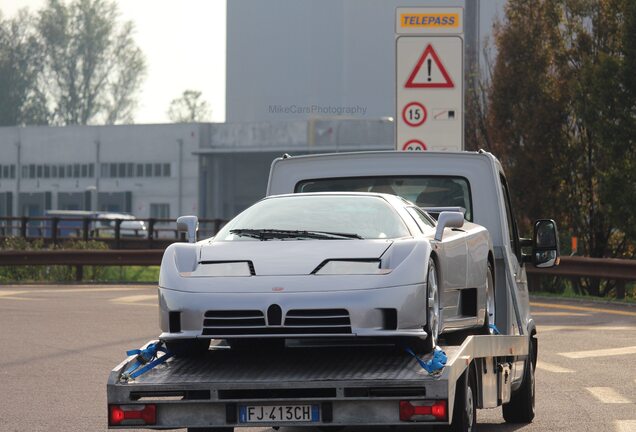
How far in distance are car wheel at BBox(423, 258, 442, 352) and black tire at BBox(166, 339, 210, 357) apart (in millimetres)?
1132

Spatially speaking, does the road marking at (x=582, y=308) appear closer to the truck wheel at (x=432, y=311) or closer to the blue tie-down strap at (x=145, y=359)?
the truck wheel at (x=432, y=311)

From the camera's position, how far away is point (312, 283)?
7336mm

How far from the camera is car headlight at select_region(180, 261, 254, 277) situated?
295 inches

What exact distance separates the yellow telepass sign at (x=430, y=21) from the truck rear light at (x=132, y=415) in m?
15.8

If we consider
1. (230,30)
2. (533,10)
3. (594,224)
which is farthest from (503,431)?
(230,30)

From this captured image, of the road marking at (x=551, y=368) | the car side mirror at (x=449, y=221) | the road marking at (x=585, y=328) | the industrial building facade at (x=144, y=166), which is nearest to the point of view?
the car side mirror at (x=449, y=221)

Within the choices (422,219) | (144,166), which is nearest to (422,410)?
(422,219)

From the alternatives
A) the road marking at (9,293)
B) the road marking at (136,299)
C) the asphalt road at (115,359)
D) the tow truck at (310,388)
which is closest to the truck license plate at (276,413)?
the tow truck at (310,388)

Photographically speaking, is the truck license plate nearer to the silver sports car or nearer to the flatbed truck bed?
the flatbed truck bed

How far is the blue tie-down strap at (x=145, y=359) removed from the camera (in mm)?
7253

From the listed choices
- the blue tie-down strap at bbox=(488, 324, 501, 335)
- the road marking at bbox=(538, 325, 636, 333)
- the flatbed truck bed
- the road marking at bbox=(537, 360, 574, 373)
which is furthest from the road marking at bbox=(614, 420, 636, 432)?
the road marking at bbox=(538, 325, 636, 333)

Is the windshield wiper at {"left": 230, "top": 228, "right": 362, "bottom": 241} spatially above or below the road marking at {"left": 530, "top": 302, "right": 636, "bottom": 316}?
above

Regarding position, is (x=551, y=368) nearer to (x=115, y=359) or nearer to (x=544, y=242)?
(x=544, y=242)

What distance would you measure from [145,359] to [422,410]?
146 cm
